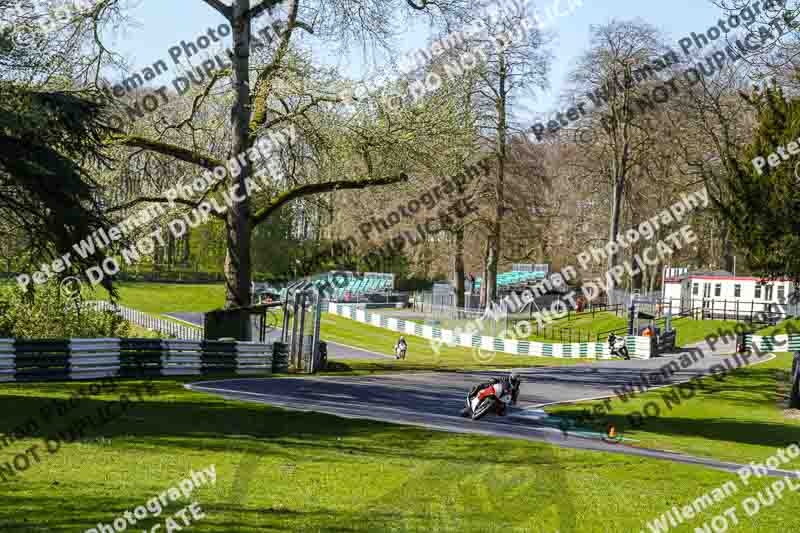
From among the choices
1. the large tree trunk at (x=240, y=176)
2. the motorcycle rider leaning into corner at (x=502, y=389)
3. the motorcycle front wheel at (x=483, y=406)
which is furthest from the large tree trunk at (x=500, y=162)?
the motorcycle front wheel at (x=483, y=406)

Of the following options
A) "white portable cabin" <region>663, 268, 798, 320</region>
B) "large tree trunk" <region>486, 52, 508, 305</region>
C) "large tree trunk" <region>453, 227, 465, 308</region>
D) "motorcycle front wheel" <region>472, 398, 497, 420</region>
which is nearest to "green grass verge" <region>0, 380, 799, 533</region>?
"motorcycle front wheel" <region>472, 398, 497, 420</region>

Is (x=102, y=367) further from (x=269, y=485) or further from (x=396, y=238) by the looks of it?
(x=396, y=238)

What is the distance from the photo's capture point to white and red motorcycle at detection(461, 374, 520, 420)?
1698 cm

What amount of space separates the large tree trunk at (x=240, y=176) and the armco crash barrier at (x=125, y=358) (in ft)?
8.48

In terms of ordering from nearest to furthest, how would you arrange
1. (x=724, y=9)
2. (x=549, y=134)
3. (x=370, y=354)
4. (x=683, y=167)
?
(x=724, y=9) → (x=370, y=354) → (x=549, y=134) → (x=683, y=167)

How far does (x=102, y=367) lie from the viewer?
19.3 metres

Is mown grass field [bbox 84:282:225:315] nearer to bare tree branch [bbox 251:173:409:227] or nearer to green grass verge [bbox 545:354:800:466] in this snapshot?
bare tree branch [bbox 251:173:409:227]

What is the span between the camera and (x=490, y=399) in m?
17.0

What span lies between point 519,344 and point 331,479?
37603 millimetres

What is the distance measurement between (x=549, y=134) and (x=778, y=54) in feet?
Answer: 104

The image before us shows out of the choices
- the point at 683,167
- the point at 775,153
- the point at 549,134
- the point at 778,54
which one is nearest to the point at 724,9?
the point at 778,54

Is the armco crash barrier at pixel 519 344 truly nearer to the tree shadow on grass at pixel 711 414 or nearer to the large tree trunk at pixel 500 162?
the large tree trunk at pixel 500 162

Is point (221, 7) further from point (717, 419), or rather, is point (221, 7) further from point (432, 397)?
point (717, 419)

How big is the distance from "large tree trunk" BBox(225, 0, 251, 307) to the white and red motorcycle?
34.2ft
